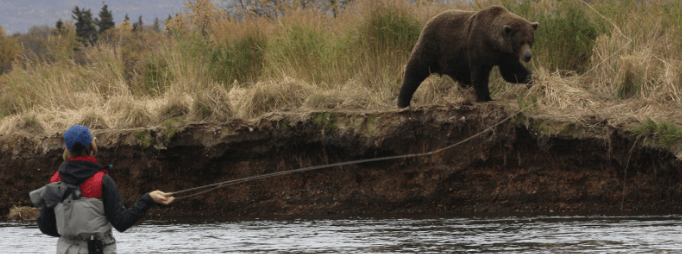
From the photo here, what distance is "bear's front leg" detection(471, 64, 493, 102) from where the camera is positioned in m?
→ 9.02

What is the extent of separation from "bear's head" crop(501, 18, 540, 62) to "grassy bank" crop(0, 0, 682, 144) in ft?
2.44

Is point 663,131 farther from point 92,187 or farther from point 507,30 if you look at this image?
point 92,187

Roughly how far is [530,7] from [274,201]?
17.4 ft

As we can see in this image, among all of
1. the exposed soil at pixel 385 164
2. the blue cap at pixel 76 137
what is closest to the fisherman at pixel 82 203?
the blue cap at pixel 76 137

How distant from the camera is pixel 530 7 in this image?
11289 millimetres

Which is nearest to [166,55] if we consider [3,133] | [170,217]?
[3,133]

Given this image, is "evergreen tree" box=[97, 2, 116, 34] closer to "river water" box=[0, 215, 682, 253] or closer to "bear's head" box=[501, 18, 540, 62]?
"river water" box=[0, 215, 682, 253]

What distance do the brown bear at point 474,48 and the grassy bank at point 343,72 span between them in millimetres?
386

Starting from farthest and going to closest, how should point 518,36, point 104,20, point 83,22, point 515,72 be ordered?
1. point 104,20
2. point 83,22
3. point 515,72
4. point 518,36

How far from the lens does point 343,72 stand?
1147 cm

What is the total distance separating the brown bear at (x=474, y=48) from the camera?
28.0 feet

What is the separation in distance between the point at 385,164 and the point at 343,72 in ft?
7.84

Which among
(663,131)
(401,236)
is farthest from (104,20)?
(663,131)

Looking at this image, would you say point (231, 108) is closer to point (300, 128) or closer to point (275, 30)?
point (300, 128)
